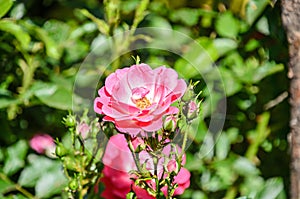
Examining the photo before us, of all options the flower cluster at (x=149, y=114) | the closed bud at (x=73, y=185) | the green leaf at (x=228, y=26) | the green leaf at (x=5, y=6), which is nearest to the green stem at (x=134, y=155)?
the flower cluster at (x=149, y=114)

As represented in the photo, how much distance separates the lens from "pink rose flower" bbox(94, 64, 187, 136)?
1.02 meters

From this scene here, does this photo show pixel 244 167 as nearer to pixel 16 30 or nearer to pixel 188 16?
pixel 188 16

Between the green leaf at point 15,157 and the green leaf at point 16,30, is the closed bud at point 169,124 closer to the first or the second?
the green leaf at point 16,30

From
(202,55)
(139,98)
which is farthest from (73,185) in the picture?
(202,55)

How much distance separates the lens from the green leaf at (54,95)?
1662mm

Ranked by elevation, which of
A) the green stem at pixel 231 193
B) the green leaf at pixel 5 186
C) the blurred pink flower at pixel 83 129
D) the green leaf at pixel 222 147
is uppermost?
the blurred pink flower at pixel 83 129

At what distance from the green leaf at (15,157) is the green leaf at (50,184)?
0.27 ft

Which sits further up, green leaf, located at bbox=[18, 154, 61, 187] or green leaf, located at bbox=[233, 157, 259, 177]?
green leaf, located at bbox=[233, 157, 259, 177]

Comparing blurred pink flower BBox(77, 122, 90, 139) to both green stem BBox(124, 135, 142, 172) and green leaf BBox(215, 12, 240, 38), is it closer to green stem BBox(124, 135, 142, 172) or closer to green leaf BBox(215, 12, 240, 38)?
green stem BBox(124, 135, 142, 172)

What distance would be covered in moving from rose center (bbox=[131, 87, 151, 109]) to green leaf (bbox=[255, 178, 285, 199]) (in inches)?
22.9

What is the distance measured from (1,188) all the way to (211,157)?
0.48 metres

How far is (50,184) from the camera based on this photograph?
5.44 feet

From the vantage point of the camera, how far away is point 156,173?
106 centimetres

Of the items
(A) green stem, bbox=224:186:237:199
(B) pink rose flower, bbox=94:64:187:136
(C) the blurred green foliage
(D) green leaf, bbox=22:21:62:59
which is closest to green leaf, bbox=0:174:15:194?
(C) the blurred green foliage
